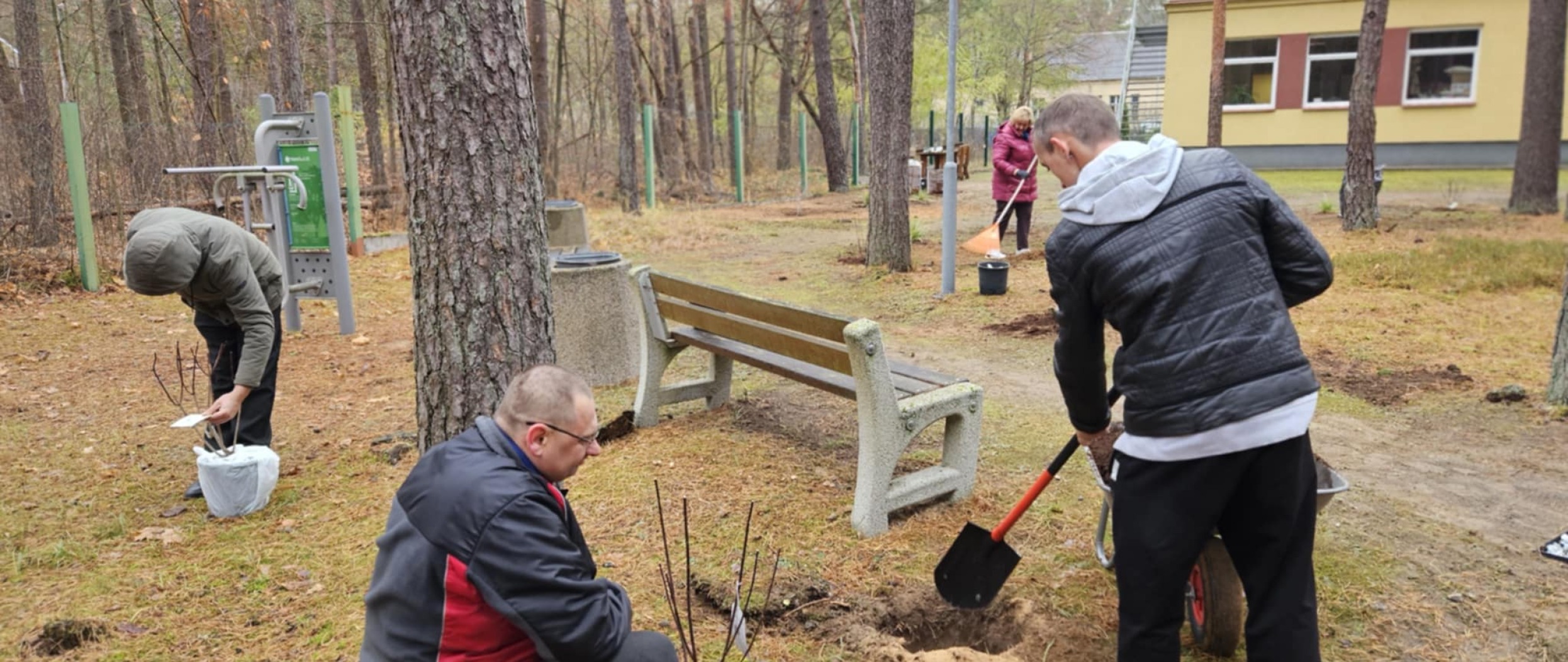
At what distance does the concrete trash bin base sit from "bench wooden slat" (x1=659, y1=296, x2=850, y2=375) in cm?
125

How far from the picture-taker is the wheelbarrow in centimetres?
305

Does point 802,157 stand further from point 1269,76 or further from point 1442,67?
point 1442,67

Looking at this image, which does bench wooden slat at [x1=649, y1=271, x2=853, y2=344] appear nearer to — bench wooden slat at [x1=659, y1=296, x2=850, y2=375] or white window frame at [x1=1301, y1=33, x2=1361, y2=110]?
bench wooden slat at [x1=659, y1=296, x2=850, y2=375]

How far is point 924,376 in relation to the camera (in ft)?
14.7

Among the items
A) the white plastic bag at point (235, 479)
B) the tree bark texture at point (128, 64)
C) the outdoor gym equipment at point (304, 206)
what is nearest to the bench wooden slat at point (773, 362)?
the white plastic bag at point (235, 479)

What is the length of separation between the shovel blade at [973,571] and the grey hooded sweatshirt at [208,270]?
314 cm

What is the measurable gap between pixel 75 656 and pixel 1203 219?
3665 mm

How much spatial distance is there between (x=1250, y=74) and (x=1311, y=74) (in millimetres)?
1333

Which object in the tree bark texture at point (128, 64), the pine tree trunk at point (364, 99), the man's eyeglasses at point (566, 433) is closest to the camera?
the man's eyeglasses at point (566, 433)

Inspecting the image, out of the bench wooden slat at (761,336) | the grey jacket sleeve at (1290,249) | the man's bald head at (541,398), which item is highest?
the grey jacket sleeve at (1290,249)

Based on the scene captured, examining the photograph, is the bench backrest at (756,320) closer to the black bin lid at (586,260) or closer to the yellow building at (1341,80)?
the black bin lid at (586,260)

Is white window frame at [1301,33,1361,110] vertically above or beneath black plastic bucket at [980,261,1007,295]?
above

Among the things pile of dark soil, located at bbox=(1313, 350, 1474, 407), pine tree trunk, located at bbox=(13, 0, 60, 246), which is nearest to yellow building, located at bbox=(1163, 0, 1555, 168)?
pile of dark soil, located at bbox=(1313, 350, 1474, 407)

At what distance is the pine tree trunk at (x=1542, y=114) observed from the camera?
1431cm
